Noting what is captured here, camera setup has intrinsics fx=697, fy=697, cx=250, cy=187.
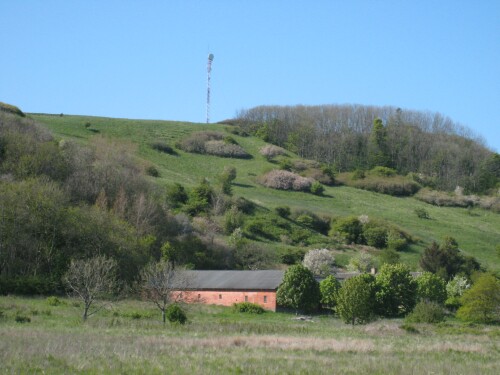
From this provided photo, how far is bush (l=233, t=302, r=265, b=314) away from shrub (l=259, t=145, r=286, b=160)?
194 ft

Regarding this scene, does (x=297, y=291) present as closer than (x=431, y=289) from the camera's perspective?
Yes

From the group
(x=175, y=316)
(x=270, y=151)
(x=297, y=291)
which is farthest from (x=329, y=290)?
(x=270, y=151)

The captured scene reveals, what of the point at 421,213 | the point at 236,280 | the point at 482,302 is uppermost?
the point at 421,213

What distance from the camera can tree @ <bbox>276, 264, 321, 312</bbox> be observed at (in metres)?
45.8

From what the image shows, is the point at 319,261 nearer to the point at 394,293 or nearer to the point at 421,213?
the point at 394,293

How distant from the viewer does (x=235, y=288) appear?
158 feet

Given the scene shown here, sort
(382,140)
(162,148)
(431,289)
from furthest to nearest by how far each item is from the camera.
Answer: (382,140) < (162,148) < (431,289)

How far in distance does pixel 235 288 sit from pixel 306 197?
1623 inches

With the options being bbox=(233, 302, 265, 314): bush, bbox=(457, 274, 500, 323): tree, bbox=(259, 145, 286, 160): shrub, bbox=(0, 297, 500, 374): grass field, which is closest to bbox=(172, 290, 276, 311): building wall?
bbox=(233, 302, 265, 314): bush

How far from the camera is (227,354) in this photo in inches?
791

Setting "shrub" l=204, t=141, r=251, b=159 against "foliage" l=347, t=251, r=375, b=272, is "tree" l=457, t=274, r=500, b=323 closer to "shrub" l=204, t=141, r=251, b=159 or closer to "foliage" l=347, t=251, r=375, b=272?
"foliage" l=347, t=251, r=375, b=272

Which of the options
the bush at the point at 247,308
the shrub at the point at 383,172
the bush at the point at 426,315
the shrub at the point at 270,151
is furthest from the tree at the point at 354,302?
the shrub at the point at 383,172

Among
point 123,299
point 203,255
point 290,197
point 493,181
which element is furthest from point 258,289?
point 493,181

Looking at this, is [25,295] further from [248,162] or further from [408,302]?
[248,162]
